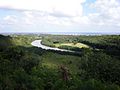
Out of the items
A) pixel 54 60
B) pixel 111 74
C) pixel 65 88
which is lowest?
pixel 54 60

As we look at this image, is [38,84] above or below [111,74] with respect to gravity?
below

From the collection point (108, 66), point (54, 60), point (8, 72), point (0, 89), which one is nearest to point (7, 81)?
point (0, 89)

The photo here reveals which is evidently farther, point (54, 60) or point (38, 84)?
point (54, 60)

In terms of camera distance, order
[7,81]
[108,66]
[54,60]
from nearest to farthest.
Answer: [7,81] < [108,66] < [54,60]

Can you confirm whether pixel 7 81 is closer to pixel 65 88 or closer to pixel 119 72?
pixel 65 88

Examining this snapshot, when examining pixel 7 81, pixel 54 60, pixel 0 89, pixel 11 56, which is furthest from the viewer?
pixel 54 60

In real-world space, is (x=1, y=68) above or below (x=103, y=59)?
below

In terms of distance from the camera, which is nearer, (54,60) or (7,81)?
(7,81)

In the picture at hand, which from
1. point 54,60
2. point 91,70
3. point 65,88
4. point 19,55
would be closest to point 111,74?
point 91,70

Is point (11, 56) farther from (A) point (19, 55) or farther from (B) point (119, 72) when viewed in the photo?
(B) point (119, 72)

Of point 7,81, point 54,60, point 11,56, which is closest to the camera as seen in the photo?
point 7,81
